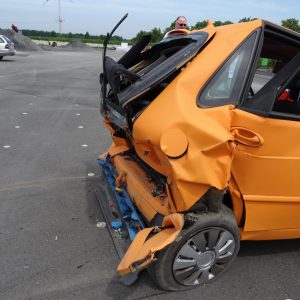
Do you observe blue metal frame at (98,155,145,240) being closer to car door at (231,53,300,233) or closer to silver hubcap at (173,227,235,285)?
silver hubcap at (173,227,235,285)

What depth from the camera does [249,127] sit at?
2354mm

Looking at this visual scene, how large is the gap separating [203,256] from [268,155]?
2.82 ft

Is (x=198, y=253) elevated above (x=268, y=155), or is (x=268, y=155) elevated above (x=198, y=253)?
(x=268, y=155)

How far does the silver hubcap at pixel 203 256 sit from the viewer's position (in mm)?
2521

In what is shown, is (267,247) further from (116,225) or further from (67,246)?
(67,246)

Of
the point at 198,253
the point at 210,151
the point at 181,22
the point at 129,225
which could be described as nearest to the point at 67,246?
the point at 129,225

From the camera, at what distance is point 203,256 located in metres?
2.61

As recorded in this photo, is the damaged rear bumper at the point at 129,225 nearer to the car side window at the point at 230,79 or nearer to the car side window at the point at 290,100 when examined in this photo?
the car side window at the point at 230,79

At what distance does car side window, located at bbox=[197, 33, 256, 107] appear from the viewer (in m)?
2.40

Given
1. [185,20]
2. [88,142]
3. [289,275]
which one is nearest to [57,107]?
[88,142]

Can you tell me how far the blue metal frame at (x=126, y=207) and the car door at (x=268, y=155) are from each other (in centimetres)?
86

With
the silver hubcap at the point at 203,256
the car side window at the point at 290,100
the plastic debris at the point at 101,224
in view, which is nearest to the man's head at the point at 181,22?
the car side window at the point at 290,100

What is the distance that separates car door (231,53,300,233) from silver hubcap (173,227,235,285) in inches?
8.5

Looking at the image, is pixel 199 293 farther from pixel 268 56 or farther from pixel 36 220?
pixel 268 56
